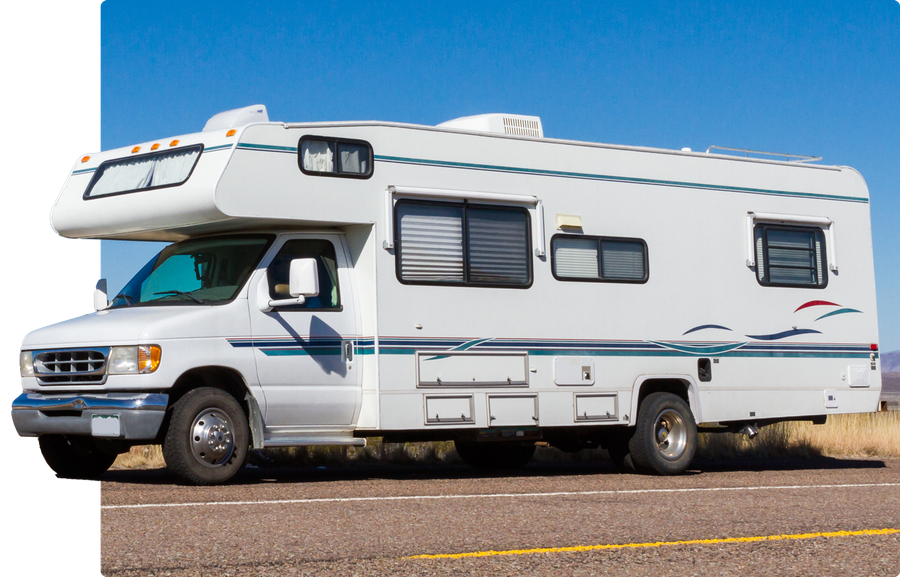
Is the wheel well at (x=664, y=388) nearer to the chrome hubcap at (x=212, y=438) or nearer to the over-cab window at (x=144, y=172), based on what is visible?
the chrome hubcap at (x=212, y=438)

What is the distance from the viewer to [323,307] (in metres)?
9.86

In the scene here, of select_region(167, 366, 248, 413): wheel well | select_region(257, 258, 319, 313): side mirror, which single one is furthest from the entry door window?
select_region(167, 366, 248, 413): wheel well

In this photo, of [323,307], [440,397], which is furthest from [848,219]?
[323,307]

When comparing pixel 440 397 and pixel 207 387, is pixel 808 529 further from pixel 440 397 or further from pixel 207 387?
pixel 207 387

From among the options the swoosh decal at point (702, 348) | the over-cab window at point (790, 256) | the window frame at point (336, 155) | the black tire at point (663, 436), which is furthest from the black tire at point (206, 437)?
the over-cab window at point (790, 256)

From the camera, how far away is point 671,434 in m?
11.8

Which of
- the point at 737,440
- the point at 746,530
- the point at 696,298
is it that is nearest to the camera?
the point at 746,530

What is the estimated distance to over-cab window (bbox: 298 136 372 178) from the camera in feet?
32.1

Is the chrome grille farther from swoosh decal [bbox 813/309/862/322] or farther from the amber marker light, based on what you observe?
swoosh decal [bbox 813/309/862/322]

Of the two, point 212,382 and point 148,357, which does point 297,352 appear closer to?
point 212,382

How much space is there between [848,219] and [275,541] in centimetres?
955

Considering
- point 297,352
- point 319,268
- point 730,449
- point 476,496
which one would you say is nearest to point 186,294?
point 297,352

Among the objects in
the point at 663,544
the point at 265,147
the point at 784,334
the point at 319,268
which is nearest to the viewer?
the point at 663,544

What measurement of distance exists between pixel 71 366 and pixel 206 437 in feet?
4.28
